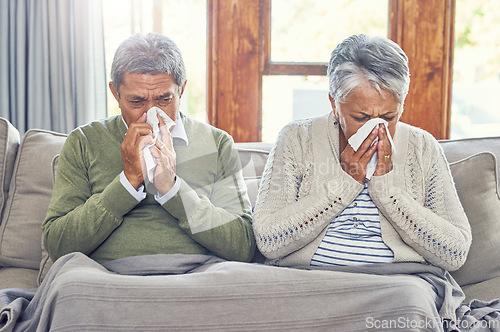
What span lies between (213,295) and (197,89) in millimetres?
2028

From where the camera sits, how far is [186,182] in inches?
67.6

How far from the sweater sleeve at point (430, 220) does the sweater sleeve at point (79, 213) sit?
701 mm

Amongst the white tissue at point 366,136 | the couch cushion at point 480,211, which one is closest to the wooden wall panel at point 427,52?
the couch cushion at point 480,211

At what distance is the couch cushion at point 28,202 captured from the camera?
1813 millimetres

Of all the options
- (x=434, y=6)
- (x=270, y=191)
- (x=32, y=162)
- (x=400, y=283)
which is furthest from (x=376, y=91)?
(x=434, y=6)

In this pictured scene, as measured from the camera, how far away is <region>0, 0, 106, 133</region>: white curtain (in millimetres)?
2928

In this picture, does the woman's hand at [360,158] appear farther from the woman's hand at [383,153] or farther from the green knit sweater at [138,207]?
the green knit sweater at [138,207]

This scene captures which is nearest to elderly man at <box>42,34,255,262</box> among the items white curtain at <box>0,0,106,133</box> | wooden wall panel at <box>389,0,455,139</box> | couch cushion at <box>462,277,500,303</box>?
couch cushion at <box>462,277,500,303</box>

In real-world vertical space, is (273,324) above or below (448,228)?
below

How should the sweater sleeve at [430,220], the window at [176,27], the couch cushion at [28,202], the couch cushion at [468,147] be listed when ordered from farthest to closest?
the window at [176,27], the couch cushion at [468,147], the couch cushion at [28,202], the sweater sleeve at [430,220]

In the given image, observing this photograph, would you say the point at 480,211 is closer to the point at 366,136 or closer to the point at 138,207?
the point at 366,136

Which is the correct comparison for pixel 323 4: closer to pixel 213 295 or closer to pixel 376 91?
pixel 376 91

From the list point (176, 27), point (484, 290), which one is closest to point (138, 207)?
point (484, 290)

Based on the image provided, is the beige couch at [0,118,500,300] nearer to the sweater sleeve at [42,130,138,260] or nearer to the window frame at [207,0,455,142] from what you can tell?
the sweater sleeve at [42,130,138,260]
